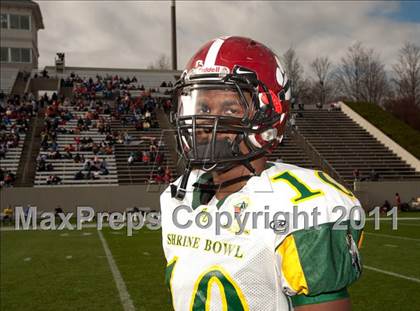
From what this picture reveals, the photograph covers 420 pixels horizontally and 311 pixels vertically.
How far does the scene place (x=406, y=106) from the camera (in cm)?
4131

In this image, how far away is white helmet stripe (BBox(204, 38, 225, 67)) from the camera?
1934 mm

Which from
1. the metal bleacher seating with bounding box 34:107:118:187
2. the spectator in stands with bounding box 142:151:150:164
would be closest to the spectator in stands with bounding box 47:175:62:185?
the metal bleacher seating with bounding box 34:107:118:187

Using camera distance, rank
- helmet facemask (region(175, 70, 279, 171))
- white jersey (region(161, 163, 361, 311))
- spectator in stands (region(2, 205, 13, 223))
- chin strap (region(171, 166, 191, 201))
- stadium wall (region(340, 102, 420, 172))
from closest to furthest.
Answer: white jersey (region(161, 163, 361, 311)) < helmet facemask (region(175, 70, 279, 171)) < chin strap (region(171, 166, 191, 201)) < spectator in stands (region(2, 205, 13, 223)) < stadium wall (region(340, 102, 420, 172))

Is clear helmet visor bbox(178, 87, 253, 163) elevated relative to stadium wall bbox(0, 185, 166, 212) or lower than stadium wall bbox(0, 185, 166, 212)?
elevated

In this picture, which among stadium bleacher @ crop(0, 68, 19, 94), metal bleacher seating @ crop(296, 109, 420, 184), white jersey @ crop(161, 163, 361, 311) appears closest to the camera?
white jersey @ crop(161, 163, 361, 311)

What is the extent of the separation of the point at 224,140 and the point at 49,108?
2619 cm

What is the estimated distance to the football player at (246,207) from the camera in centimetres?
154

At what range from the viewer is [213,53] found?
1956mm

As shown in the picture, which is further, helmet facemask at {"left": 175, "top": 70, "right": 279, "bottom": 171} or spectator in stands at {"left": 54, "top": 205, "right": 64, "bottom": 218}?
spectator in stands at {"left": 54, "top": 205, "right": 64, "bottom": 218}

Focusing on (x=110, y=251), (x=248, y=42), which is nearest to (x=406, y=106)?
(x=110, y=251)

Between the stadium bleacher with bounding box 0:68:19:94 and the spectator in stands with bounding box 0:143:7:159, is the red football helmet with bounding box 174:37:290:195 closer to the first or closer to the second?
the spectator in stands with bounding box 0:143:7:159

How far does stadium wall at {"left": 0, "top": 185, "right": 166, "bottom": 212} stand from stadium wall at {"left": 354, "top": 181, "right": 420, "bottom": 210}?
8.03 meters

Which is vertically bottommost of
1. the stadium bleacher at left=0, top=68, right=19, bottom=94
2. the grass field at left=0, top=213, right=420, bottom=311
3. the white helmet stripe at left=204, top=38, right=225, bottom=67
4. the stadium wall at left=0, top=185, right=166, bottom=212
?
the stadium wall at left=0, top=185, right=166, bottom=212

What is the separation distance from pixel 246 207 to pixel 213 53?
58cm
